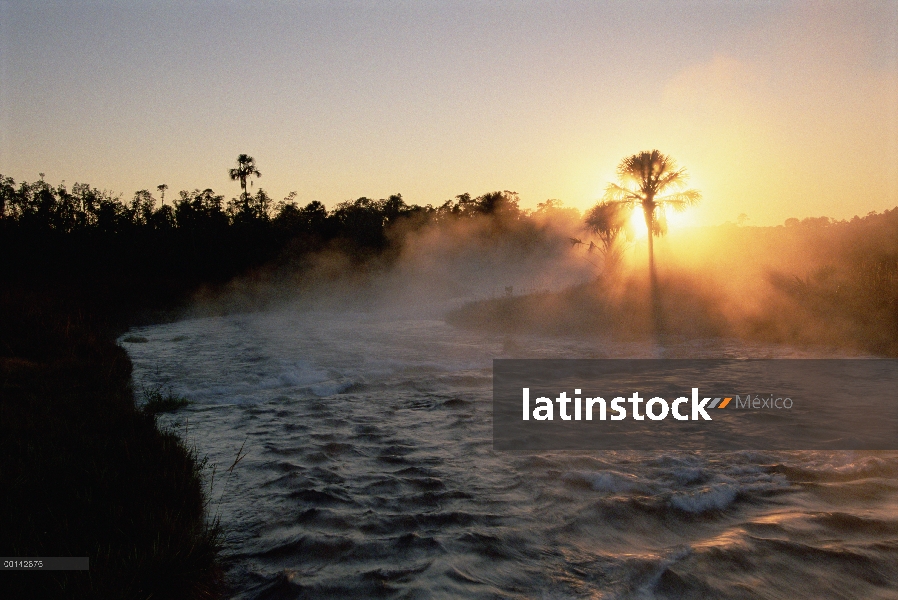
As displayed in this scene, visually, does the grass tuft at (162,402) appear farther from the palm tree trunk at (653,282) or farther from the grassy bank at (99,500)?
the palm tree trunk at (653,282)

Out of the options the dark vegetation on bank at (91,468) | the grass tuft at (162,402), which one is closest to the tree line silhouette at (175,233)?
the dark vegetation on bank at (91,468)

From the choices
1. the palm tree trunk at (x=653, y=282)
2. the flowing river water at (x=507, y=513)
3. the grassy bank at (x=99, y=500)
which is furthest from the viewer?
the palm tree trunk at (x=653, y=282)

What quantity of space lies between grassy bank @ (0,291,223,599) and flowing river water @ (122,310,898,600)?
46cm

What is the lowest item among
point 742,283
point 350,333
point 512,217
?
point 350,333

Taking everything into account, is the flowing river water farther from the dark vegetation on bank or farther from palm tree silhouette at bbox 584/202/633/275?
palm tree silhouette at bbox 584/202/633/275

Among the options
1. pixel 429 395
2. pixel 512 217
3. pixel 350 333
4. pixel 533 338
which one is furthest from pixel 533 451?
pixel 512 217

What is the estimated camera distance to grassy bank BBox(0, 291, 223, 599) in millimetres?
3881

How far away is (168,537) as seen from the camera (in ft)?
14.3

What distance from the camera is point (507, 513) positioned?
5.93m

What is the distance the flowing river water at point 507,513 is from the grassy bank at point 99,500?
0.46 m

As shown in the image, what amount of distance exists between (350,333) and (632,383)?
55.7ft

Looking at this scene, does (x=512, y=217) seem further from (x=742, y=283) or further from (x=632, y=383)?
(x=632, y=383)

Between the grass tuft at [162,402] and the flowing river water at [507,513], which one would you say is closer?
the flowing river water at [507,513]

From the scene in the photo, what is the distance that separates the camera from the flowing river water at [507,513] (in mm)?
4559
